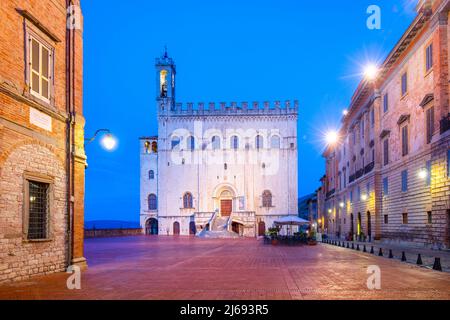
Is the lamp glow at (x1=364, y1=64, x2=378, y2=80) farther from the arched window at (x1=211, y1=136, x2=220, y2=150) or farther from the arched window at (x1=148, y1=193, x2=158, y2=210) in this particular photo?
the arched window at (x1=148, y1=193, x2=158, y2=210)

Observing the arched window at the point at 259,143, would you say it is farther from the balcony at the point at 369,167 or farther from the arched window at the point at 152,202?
the balcony at the point at 369,167

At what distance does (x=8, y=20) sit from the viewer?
1212cm

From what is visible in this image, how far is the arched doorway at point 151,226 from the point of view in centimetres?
6469

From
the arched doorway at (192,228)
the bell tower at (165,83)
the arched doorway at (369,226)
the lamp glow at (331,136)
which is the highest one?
the bell tower at (165,83)

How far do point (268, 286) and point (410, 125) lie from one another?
21.3m

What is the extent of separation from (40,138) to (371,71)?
2836 centimetres

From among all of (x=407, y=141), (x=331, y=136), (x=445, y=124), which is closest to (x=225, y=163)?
(x=331, y=136)

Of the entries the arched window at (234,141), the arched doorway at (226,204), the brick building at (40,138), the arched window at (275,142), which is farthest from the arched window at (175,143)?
the brick building at (40,138)

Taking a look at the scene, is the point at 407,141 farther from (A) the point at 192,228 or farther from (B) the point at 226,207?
(A) the point at 192,228

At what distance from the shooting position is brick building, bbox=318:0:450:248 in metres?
24.1

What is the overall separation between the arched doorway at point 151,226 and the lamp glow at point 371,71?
37.2 meters

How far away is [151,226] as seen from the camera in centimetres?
6538

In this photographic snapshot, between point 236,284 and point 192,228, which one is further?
point 192,228
